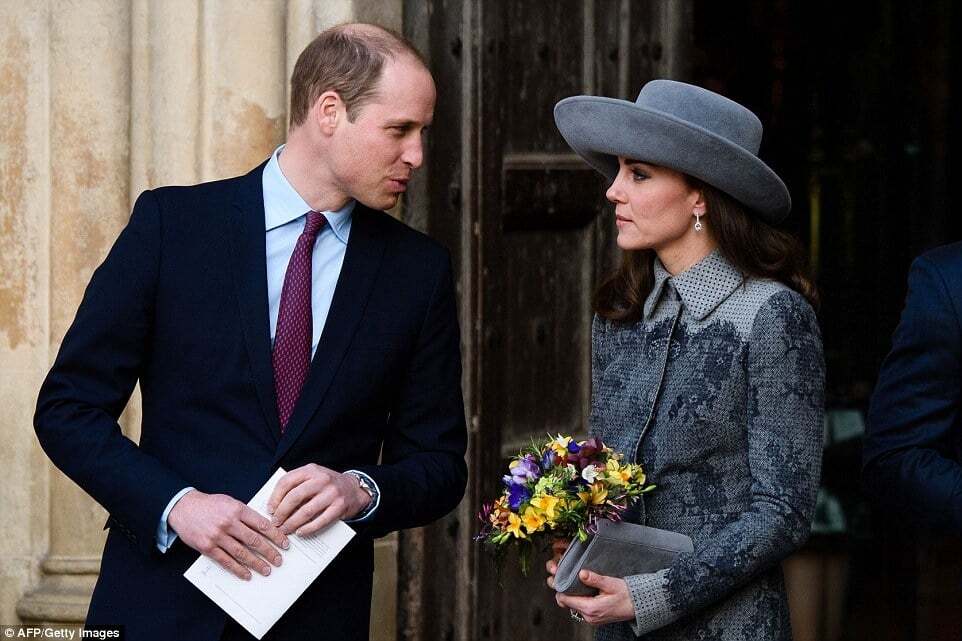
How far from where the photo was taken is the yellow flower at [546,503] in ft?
9.30

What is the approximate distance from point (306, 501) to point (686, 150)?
0.93 meters

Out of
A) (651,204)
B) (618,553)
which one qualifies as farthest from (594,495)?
(651,204)

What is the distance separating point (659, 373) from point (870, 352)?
21.1 feet

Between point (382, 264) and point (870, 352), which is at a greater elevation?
point (382, 264)

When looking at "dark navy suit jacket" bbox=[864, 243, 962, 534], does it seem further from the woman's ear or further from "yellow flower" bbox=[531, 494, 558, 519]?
"yellow flower" bbox=[531, 494, 558, 519]

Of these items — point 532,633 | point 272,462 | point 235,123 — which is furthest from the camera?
point 532,633

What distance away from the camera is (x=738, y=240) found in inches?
121

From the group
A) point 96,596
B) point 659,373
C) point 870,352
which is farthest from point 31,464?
point 870,352

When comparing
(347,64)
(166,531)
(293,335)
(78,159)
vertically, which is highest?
(347,64)

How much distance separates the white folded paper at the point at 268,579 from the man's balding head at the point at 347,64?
2.39 feet

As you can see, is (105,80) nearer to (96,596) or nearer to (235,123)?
(235,123)

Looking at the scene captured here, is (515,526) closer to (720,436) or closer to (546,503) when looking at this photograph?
(546,503)

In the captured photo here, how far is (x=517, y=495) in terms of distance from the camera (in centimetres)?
288
